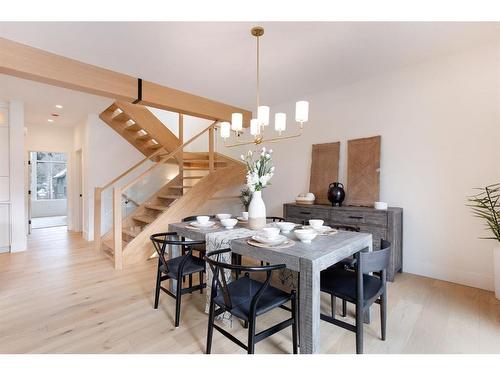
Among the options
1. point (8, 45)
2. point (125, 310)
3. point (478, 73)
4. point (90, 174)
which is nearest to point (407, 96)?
point (478, 73)

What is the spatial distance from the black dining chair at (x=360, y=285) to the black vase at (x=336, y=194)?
1615 millimetres

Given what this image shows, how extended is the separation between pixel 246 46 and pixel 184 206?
2.50 metres

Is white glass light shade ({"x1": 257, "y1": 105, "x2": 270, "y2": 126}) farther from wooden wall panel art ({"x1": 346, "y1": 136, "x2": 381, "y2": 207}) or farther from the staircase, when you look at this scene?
the staircase

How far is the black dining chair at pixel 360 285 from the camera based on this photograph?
5.55ft

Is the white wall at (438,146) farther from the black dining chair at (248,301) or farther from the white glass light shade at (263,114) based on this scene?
the black dining chair at (248,301)

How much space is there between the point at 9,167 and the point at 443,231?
6.58 m

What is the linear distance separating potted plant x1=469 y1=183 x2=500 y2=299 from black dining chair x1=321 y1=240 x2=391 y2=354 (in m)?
1.52

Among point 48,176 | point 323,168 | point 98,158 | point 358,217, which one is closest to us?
point 358,217

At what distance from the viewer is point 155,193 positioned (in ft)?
17.0

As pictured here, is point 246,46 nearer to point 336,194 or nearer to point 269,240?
point 269,240

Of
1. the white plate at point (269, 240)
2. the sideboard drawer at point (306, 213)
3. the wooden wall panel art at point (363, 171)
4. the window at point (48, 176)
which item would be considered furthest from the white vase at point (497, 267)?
the window at point (48, 176)

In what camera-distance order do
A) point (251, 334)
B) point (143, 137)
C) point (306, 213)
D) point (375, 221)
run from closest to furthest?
point (251, 334) < point (375, 221) < point (306, 213) < point (143, 137)

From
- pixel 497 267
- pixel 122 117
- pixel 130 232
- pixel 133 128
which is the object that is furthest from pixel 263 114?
pixel 133 128
